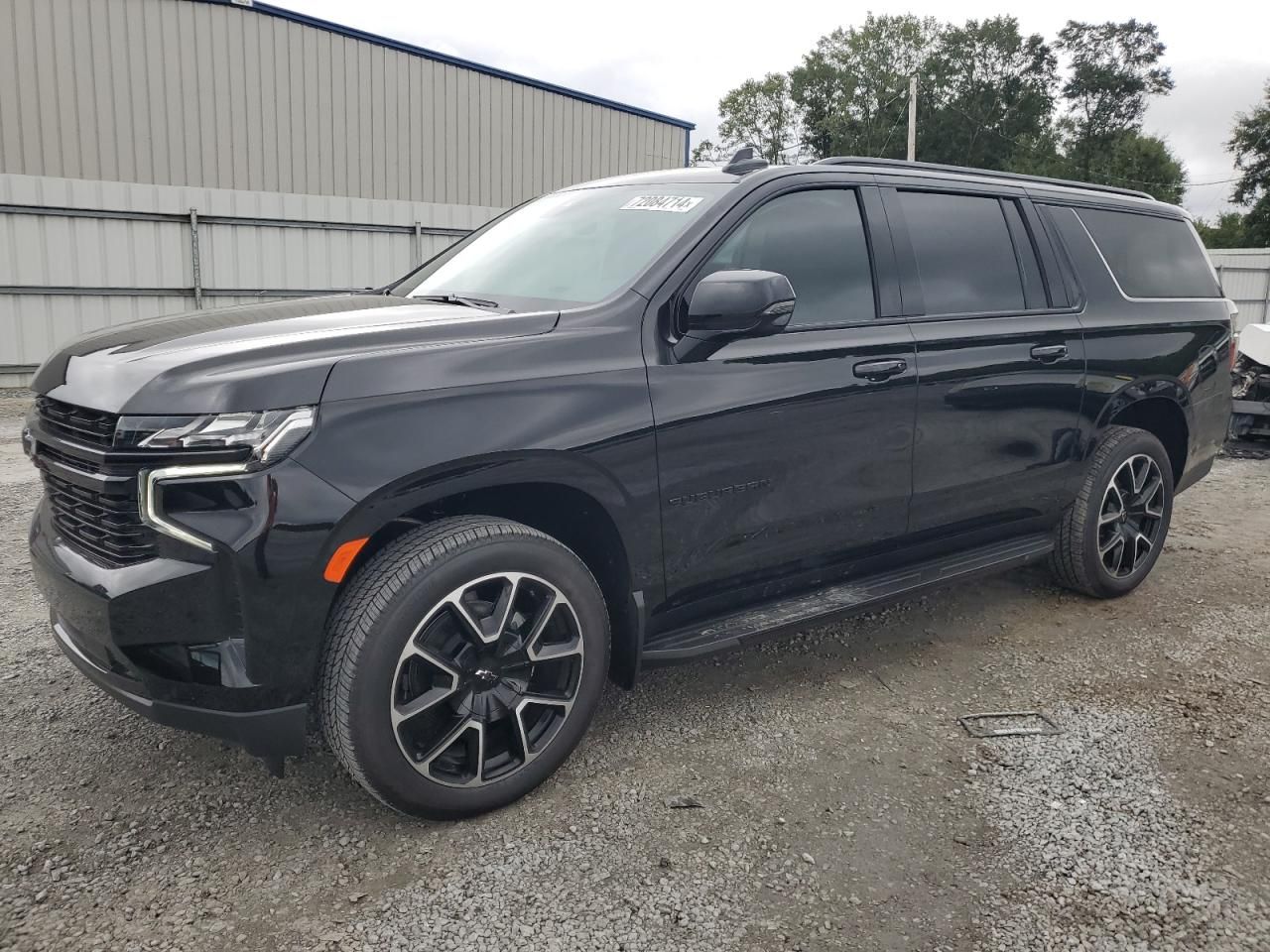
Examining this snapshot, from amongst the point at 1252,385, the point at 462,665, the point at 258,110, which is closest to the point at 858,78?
the point at 258,110

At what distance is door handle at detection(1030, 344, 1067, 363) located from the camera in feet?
12.8

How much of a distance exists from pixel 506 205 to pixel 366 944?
50.7ft

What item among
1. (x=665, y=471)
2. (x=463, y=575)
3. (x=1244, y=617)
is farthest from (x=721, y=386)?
(x=1244, y=617)

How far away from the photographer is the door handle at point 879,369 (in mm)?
3304

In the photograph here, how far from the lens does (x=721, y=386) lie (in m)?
2.98

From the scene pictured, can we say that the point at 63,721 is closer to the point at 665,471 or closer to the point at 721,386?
the point at 665,471

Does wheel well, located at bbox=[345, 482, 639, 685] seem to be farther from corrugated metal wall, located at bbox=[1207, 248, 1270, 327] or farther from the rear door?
corrugated metal wall, located at bbox=[1207, 248, 1270, 327]

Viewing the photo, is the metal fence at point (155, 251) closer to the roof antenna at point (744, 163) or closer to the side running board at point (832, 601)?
the roof antenna at point (744, 163)

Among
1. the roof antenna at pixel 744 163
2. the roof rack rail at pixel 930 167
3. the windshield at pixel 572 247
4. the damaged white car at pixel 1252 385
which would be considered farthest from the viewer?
the damaged white car at pixel 1252 385

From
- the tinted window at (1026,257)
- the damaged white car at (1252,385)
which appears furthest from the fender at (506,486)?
the damaged white car at (1252,385)

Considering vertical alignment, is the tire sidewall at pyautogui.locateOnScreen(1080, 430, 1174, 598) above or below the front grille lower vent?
below

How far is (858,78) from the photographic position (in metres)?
61.0

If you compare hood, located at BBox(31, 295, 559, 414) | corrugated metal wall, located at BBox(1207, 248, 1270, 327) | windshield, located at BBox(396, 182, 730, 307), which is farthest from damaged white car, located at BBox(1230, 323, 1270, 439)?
corrugated metal wall, located at BBox(1207, 248, 1270, 327)

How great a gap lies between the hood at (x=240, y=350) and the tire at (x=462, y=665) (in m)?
0.50
